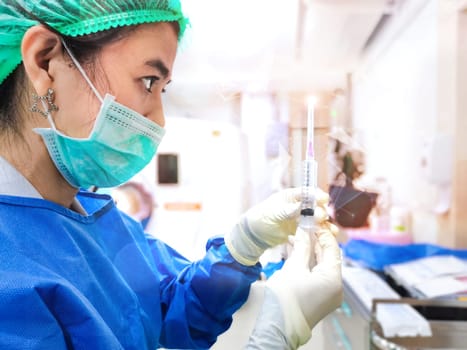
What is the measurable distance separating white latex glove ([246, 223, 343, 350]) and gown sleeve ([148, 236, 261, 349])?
18 cm

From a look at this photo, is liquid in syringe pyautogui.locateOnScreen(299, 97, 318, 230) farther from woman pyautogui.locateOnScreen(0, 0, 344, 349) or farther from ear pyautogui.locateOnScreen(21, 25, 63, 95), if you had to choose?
ear pyautogui.locateOnScreen(21, 25, 63, 95)

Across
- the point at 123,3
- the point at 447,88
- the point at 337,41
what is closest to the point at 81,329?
the point at 123,3

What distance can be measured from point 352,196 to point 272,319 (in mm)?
376

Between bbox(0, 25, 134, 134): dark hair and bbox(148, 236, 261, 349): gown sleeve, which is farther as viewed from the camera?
bbox(148, 236, 261, 349): gown sleeve

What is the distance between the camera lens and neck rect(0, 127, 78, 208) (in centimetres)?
67

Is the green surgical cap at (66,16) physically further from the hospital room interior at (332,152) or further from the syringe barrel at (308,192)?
the syringe barrel at (308,192)

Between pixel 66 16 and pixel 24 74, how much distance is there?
137 millimetres

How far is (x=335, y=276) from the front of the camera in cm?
61

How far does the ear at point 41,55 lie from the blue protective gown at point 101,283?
209mm

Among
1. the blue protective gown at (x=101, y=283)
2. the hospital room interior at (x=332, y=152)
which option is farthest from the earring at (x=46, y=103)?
the hospital room interior at (x=332, y=152)

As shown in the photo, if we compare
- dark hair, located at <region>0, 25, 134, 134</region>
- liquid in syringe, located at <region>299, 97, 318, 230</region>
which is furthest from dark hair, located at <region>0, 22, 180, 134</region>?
liquid in syringe, located at <region>299, 97, 318, 230</region>

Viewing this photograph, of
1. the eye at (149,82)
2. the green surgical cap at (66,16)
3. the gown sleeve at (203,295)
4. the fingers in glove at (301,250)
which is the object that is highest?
the green surgical cap at (66,16)

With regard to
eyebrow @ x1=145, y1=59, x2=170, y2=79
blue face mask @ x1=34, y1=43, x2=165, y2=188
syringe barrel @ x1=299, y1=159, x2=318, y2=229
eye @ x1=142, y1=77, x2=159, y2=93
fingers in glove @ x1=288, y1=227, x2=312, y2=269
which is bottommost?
fingers in glove @ x1=288, y1=227, x2=312, y2=269

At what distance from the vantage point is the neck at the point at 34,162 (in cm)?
67
